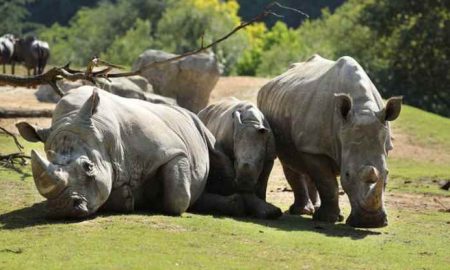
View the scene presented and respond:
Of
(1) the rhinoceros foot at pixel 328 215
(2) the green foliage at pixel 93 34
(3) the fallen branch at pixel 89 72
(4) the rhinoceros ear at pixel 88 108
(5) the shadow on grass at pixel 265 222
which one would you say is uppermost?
(3) the fallen branch at pixel 89 72

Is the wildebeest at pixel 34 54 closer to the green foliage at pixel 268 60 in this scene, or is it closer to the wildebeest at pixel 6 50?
the wildebeest at pixel 6 50

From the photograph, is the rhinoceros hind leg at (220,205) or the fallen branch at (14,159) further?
the fallen branch at (14,159)

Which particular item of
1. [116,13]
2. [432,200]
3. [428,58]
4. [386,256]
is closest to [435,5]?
[428,58]

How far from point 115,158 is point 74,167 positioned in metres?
0.65

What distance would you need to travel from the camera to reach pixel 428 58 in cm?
3638

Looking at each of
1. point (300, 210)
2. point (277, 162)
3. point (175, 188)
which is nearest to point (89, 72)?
point (175, 188)

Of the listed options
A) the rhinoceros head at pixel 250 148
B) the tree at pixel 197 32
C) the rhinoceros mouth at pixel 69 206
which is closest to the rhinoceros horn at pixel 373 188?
the rhinoceros head at pixel 250 148

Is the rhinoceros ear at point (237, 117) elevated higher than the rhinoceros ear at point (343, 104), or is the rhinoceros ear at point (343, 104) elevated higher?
the rhinoceros ear at point (343, 104)

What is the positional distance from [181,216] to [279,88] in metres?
2.95

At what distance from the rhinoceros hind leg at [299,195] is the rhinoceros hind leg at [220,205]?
146 cm

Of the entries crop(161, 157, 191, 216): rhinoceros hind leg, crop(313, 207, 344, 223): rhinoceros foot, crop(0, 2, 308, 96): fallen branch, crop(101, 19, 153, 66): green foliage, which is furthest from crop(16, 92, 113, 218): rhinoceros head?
crop(101, 19, 153, 66): green foliage

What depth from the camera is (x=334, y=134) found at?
34.0 ft

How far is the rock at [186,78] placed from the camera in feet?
82.5

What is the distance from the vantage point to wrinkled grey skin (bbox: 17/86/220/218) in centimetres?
872
